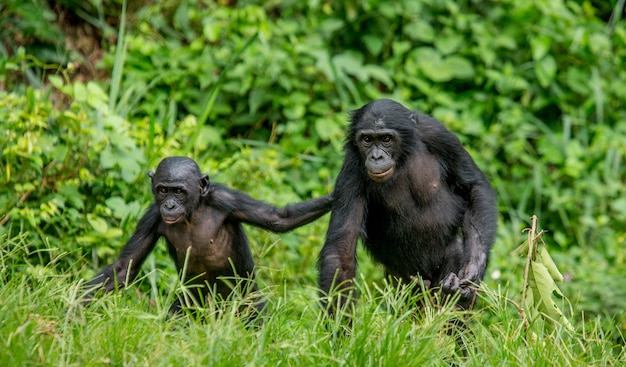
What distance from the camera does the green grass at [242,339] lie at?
14.1 feet

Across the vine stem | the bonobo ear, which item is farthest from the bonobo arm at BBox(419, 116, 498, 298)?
the bonobo ear

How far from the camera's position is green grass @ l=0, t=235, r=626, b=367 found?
4.31 metres

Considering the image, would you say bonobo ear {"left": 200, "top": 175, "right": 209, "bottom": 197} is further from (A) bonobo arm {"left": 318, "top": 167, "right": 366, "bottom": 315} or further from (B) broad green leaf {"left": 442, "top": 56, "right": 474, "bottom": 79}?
(B) broad green leaf {"left": 442, "top": 56, "right": 474, "bottom": 79}

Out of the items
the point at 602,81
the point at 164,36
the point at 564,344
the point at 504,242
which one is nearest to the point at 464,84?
the point at 602,81

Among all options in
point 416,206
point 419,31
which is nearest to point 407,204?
point 416,206

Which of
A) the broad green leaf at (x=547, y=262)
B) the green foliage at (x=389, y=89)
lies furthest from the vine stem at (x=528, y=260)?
the green foliage at (x=389, y=89)

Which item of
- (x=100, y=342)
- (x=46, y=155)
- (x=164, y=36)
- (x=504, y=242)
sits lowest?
(x=504, y=242)

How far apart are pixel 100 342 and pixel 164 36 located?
6474 mm

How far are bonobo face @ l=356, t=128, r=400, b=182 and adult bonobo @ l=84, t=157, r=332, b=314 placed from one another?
0.53 m

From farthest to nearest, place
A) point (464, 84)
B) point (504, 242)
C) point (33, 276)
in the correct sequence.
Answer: point (464, 84)
point (504, 242)
point (33, 276)

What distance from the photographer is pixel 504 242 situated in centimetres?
887

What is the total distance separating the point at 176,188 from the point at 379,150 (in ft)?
4.58

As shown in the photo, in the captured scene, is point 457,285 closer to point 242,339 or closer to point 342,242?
point 342,242

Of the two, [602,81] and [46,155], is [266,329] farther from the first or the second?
[602,81]
